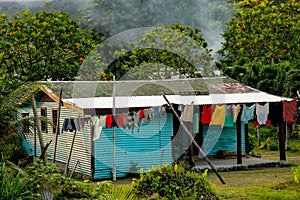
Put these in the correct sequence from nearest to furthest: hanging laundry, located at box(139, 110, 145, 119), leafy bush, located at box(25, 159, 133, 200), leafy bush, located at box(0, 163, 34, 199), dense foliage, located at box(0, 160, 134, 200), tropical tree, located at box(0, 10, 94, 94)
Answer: leafy bush, located at box(0, 163, 34, 199), dense foliage, located at box(0, 160, 134, 200), leafy bush, located at box(25, 159, 133, 200), hanging laundry, located at box(139, 110, 145, 119), tropical tree, located at box(0, 10, 94, 94)

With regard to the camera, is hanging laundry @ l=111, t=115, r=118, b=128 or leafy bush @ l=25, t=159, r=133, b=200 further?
hanging laundry @ l=111, t=115, r=118, b=128

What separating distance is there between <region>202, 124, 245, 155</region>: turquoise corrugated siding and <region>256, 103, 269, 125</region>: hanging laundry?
2.48 m

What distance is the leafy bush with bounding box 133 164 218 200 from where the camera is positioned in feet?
34.9

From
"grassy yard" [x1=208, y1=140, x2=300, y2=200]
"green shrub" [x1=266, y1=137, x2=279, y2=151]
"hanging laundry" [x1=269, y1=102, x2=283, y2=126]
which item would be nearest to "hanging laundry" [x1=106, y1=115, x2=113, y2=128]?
"grassy yard" [x1=208, y1=140, x2=300, y2=200]

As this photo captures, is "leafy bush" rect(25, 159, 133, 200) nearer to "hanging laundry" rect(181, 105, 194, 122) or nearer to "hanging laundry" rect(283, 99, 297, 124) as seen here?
"hanging laundry" rect(181, 105, 194, 122)

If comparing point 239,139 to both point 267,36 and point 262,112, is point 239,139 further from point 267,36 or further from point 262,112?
point 267,36

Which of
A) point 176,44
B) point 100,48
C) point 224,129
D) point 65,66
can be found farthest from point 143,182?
point 100,48

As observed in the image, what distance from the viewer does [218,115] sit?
17.3 meters

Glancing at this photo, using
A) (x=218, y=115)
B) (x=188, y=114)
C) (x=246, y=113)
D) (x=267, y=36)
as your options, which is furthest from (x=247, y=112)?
(x=267, y=36)

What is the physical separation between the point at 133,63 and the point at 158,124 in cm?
1221

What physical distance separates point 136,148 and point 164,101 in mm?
1653

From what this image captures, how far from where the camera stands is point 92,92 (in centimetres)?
1936

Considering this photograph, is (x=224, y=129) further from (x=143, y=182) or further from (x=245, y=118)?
(x=143, y=182)

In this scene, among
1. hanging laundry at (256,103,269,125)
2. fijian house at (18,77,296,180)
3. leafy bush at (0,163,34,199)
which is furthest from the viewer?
hanging laundry at (256,103,269,125)
